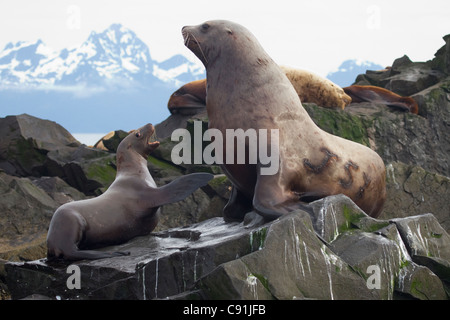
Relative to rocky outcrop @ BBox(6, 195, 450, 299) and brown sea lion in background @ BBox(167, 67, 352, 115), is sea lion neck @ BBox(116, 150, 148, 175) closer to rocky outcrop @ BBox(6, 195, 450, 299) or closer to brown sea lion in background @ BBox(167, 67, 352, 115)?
rocky outcrop @ BBox(6, 195, 450, 299)

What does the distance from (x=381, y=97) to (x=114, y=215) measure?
787 cm

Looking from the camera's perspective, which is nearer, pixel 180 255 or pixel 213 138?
pixel 180 255

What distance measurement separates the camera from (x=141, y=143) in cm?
718

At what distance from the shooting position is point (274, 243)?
14.9 feet

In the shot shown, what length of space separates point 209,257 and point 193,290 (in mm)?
568

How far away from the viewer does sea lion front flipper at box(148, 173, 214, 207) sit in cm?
632

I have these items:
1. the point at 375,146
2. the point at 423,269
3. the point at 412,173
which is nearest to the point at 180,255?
the point at 423,269

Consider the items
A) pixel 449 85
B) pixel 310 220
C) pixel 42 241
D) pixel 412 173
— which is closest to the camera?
pixel 310 220

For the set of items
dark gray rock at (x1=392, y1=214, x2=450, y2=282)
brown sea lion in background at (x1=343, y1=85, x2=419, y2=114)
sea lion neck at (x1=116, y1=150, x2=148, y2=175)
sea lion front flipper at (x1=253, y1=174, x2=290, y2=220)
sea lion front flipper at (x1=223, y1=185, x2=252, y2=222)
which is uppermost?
brown sea lion in background at (x1=343, y1=85, x2=419, y2=114)

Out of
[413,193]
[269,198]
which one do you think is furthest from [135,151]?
[413,193]

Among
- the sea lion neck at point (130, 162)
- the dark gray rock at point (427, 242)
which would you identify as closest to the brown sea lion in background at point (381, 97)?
the sea lion neck at point (130, 162)

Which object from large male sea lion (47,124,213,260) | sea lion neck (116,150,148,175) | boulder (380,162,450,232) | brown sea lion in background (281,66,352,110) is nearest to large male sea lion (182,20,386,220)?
large male sea lion (47,124,213,260)

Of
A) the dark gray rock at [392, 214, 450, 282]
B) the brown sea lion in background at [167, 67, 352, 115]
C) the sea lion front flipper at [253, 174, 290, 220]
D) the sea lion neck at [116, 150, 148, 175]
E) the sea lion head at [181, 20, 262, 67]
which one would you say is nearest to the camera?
the dark gray rock at [392, 214, 450, 282]
